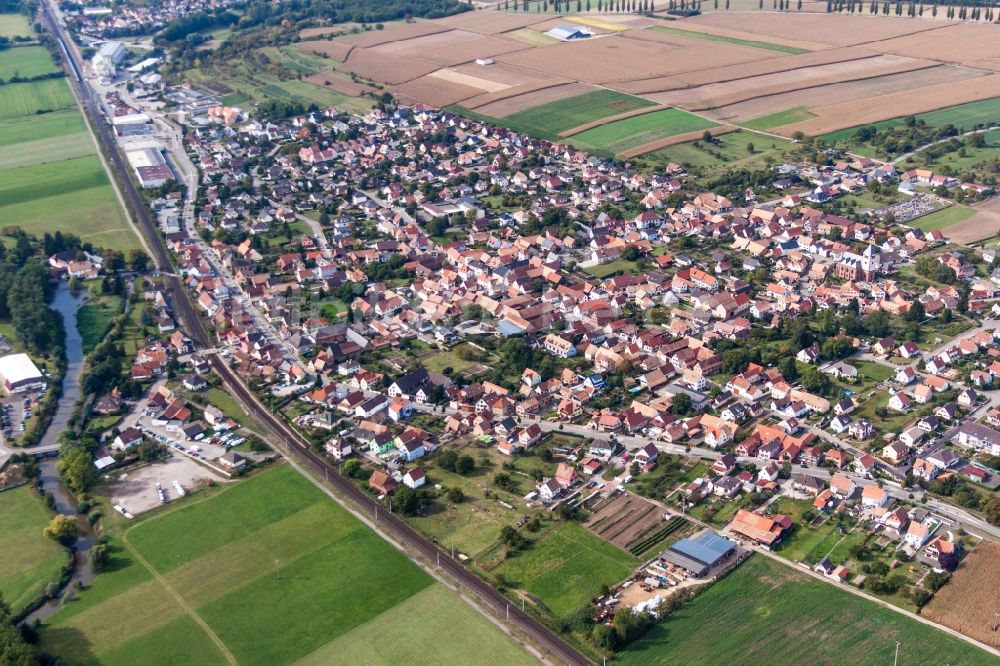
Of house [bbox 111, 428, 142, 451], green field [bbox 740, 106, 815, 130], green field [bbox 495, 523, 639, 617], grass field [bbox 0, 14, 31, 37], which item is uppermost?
grass field [bbox 0, 14, 31, 37]

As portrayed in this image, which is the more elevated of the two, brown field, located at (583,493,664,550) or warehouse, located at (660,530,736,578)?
warehouse, located at (660,530,736,578)

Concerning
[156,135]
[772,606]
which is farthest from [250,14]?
[772,606]

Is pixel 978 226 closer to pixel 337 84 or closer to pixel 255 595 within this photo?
pixel 255 595

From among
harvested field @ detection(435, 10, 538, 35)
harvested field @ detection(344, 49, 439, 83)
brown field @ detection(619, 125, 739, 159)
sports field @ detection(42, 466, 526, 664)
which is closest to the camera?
sports field @ detection(42, 466, 526, 664)

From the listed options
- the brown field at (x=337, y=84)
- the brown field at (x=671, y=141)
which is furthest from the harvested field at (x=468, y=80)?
the brown field at (x=671, y=141)

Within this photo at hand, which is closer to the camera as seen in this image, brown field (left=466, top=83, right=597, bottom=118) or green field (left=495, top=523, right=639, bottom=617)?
green field (left=495, top=523, right=639, bottom=617)

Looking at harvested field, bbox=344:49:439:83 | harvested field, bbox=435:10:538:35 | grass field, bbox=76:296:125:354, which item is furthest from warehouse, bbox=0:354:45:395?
harvested field, bbox=435:10:538:35

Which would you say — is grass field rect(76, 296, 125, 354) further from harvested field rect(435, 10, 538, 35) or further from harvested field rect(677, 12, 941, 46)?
harvested field rect(677, 12, 941, 46)

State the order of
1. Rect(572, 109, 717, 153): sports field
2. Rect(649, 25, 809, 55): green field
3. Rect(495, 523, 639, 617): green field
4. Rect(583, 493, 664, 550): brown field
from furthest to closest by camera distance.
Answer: Rect(649, 25, 809, 55): green field → Rect(572, 109, 717, 153): sports field → Rect(583, 493, 664, 550): brown field → Rect(495, 523, 639, 617): green field

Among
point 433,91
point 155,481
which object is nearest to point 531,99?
point 433,91
